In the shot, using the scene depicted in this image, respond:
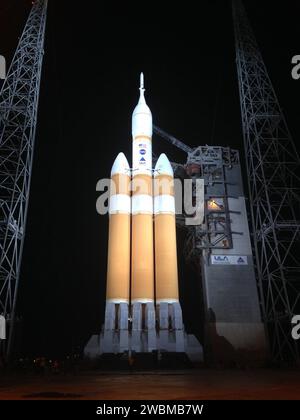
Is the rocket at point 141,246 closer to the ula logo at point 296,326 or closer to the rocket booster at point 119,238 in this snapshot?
the rocket booster at point 119,238

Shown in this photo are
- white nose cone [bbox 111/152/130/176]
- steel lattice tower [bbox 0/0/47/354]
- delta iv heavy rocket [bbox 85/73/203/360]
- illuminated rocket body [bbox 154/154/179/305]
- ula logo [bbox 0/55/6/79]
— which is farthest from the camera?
white nose cone [bbox 111/152/130/176]

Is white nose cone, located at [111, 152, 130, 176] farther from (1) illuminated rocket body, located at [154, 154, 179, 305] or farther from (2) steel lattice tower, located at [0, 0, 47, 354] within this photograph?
(2) steel lattice tower, located at [0, 0, 47, 354]

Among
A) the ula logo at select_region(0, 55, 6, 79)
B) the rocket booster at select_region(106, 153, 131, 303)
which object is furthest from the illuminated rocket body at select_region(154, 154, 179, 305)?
the ula logo at select_region(0, 55, 6, 79)

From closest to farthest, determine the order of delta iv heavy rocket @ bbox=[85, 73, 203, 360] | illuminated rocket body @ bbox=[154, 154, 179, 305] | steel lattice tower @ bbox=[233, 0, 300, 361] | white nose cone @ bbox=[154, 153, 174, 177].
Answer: delta iv heavy rocket @ bbox=[85, 73, 203, 360], illuminated rocket body @ bbox=[154, 154, 179, 305], steel lattice tower @ bbox=[233, 0, 300, 361], white nose cone @ bbox=[154, 153, 174, 177]

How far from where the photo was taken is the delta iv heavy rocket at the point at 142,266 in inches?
1222

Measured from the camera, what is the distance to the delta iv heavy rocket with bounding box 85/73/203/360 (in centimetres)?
3103

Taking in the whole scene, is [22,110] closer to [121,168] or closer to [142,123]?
[121,168]

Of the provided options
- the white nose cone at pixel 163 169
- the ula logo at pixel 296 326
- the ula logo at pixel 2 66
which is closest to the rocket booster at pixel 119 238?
the white nose cone at pixel 163 169

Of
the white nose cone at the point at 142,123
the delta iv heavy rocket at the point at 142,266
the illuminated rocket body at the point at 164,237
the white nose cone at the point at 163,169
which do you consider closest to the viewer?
the delta iv heavy rocket at the point at 142,266

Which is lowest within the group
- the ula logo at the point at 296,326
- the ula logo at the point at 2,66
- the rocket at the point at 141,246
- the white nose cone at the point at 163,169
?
the ula logo at the point at 296,326

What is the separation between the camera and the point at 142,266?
108ft

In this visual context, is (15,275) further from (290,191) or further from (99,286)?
(290,191)

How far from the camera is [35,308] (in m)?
49.9

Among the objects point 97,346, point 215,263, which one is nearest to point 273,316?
point 215,263
